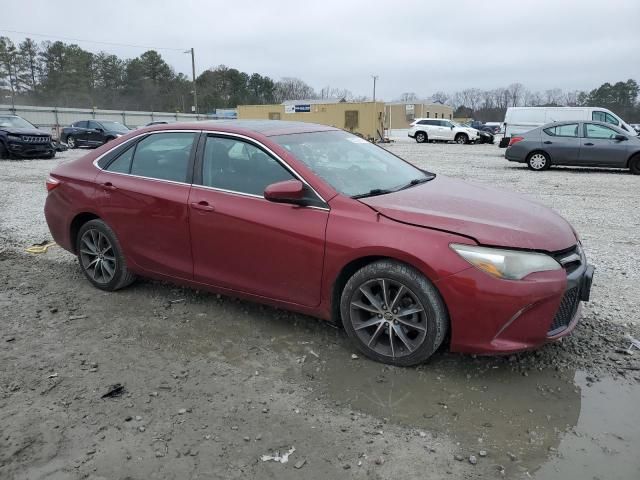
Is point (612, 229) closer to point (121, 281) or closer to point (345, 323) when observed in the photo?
point (345, 323)

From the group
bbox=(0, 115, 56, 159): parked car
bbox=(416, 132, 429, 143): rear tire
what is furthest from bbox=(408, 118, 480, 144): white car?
bbox=(0, 115, 56, 159): parked car

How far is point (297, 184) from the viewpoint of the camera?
133 inches

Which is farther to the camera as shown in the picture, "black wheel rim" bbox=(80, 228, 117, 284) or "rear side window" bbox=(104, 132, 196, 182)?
"black wheel rim" bbox=(80, 228, 117, 284)

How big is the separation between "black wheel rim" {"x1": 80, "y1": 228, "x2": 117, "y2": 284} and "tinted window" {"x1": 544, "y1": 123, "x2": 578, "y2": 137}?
13.4 metres

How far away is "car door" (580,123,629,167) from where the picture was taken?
1378 centimetres

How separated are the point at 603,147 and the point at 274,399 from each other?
14.0m

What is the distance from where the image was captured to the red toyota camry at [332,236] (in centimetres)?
298

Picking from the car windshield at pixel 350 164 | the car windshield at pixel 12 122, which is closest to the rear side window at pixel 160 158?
the car windshield at pixel 350 164

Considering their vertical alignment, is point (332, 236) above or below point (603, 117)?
below

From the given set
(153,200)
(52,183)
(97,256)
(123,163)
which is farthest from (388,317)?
(52,183)

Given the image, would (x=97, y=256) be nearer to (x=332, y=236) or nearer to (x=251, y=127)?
(x=251, y=127)

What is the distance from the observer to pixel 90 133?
25.0 meters

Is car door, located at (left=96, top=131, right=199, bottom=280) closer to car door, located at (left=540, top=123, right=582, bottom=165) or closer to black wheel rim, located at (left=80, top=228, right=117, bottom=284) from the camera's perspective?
black wheel rim, located at (left=80, top=228, right=117, bottom=284)

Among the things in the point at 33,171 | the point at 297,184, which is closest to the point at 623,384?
the point at 297,184
